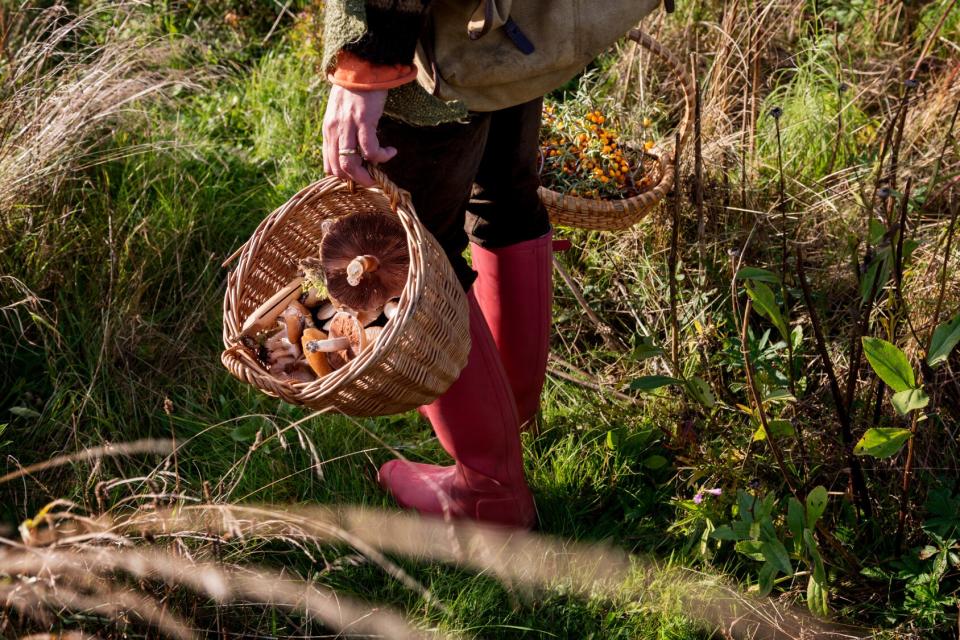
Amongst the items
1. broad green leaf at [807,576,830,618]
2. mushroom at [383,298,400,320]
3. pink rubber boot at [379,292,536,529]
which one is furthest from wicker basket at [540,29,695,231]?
broad green leaf at [807,576,830,618]

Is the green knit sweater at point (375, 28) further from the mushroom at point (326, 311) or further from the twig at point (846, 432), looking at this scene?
the twig at point (846, 432)

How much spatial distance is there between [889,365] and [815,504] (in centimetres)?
Result: 30

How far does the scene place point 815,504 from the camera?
1.76 metres

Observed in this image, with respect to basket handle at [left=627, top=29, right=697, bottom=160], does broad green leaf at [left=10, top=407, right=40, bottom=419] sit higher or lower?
lower

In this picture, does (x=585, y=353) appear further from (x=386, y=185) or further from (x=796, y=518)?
(x=386, y=185)

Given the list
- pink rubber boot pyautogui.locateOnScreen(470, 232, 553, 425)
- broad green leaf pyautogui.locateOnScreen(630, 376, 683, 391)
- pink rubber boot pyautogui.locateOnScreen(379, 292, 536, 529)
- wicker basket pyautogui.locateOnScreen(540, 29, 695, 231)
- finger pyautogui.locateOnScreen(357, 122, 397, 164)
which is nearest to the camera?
finger pyautogui.locateOnScreen(357, 122, 397, 164)

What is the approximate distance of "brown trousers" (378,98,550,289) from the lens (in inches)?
65.1

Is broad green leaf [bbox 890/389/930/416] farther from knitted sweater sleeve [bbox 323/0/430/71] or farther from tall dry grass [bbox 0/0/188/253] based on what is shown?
tall dry grass [bbox 0/0/188/253]

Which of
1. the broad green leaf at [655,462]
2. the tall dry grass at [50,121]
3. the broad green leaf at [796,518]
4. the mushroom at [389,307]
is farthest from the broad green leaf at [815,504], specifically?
the tall dry grass at [50,121]

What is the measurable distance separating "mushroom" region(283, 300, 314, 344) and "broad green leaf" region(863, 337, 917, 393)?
1.07m

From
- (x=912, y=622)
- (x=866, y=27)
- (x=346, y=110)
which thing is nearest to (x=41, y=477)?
(x=346, y=110)

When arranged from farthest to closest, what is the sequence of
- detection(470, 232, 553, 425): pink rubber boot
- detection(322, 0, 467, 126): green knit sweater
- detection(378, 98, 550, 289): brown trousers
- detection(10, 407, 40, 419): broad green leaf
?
detection(10, 407, 40, 419): broad green leaf < detection(470, 232, 553, 425): pink rubber boot < detection(378, 98, 550, 289): brown trousers < detection(322, 0, 467, 126): green knit sweater

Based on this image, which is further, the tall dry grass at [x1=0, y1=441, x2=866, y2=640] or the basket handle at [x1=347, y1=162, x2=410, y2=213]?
the tall dry grass at [x1=0, y1=441, x2=866, y2=640]

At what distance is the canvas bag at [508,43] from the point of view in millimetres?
1527
